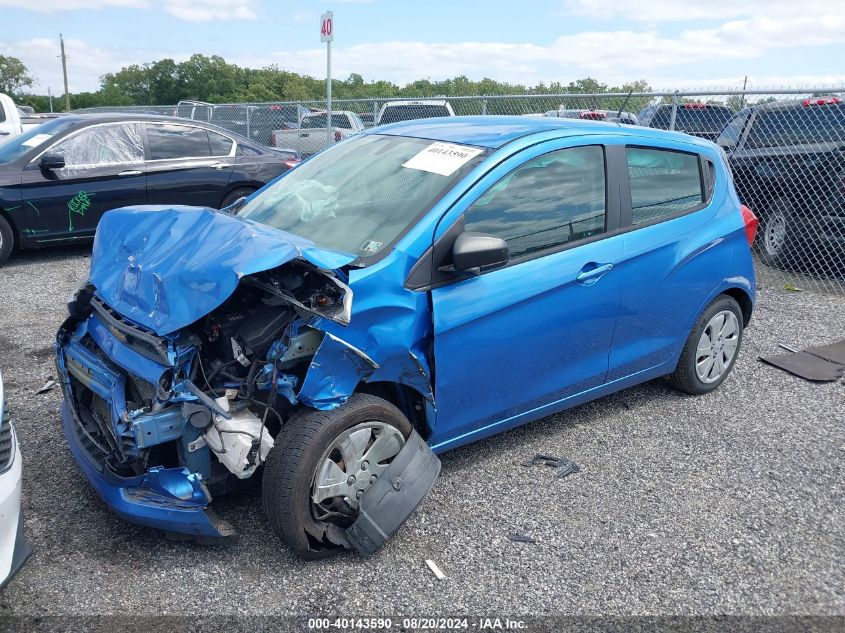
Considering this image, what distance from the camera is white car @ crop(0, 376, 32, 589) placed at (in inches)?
94.9

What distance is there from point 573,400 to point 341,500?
156 centimetres

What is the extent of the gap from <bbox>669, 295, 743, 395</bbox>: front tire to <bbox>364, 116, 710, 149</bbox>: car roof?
1116mm

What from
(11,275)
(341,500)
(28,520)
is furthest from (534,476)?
(11,275)

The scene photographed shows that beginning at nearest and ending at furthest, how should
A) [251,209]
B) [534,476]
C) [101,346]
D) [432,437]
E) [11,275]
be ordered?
[101,346]
[432,437]
[534,476]
[251,209]
[11,275]

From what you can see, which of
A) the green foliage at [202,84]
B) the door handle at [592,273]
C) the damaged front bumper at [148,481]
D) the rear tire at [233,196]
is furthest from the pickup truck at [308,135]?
the green foliage at [202,84]

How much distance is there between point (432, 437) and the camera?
343 centimetres

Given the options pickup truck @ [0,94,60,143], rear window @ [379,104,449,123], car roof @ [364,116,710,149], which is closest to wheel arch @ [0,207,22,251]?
pickup truck @ [0,94,60,143]

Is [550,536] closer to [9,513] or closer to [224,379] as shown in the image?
[224,379]

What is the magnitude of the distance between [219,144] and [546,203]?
6481 mm

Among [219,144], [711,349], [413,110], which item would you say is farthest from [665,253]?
[413,110]

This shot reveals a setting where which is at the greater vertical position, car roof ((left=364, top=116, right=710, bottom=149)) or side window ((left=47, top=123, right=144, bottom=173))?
car roof ((left=364, top=116, right=710, bottom=149))

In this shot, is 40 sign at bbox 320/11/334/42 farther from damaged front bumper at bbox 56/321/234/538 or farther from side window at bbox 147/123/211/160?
damaged front bumper at bbox 56/321/234/538

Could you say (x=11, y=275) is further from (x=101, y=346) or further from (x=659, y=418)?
(x=659, y=418)

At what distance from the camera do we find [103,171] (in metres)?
8.15
